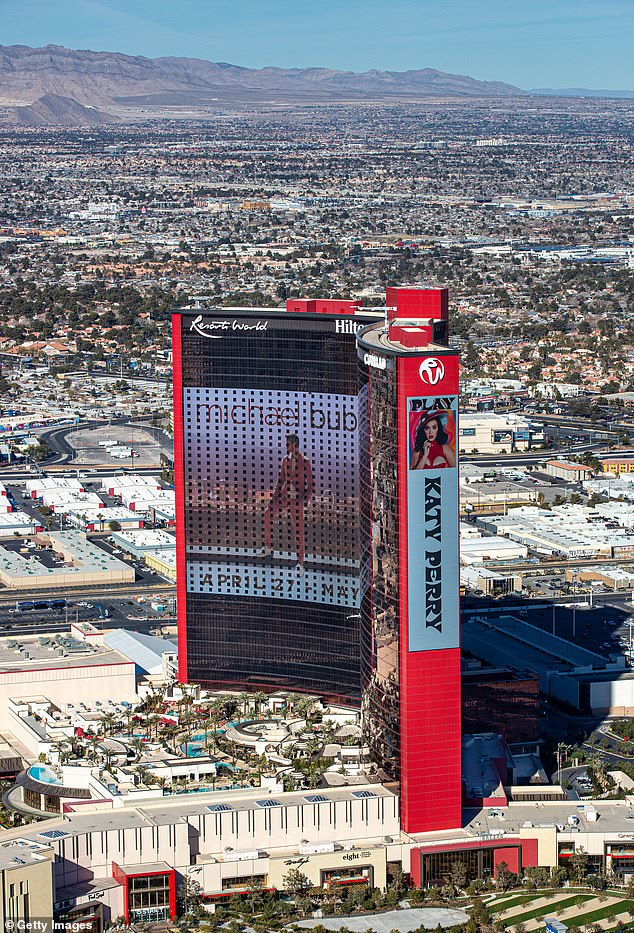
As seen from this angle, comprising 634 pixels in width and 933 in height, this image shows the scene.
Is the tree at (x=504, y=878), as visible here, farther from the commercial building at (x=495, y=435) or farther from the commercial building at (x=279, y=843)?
the commercial building at (x=495, y=435)

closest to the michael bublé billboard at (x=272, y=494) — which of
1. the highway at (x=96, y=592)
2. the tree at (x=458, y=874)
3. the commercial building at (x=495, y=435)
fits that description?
the tree at (x=458, y=874)

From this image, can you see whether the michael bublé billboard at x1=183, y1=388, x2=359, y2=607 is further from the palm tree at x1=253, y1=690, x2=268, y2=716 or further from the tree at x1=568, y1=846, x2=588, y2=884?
the tree at x1=568, y1=846, x2=588, y2=884

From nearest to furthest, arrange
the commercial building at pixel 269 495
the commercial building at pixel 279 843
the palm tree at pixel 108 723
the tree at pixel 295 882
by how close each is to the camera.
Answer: the commercial building at pixel 279 843 → the tree at pixel 295 882 → the palm tree at pixel 108 723 → the commercial building at pixel 269 495

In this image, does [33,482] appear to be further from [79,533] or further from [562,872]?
[562,872]

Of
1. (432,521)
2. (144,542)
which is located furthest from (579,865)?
(144,542)

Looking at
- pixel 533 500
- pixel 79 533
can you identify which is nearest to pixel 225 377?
pixel 79 533

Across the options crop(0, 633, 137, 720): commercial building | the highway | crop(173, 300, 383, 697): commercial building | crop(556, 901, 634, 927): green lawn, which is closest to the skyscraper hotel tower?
crop(556, 901, 634, 927): green lawn
